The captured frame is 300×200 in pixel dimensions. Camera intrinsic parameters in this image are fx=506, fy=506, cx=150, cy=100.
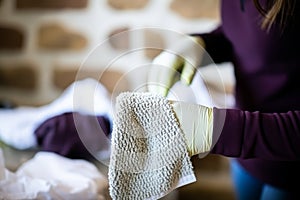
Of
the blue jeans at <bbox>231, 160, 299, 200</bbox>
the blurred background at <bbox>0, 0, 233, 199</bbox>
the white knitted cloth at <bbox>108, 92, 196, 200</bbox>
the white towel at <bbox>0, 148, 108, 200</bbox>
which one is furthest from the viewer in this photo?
the blurred background at <bbox>0, 0, 233, 199</bbox>

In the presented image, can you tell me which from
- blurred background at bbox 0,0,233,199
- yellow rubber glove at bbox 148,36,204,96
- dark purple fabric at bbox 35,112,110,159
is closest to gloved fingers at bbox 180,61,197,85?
yellow rubber glove at bbox 148,36,204,96

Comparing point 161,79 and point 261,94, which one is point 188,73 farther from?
point 261,94

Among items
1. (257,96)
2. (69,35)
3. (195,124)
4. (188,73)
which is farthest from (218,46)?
(69,35)

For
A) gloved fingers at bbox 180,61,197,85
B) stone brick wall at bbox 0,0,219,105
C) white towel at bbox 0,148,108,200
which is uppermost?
gloved fingers at bbox 180,61,197,85

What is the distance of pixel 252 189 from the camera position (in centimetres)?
86

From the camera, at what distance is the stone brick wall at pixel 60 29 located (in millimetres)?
1120

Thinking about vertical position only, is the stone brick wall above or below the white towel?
above

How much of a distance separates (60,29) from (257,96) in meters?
0.56

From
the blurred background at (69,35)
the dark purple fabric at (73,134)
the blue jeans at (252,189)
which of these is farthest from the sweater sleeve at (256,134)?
the blurred background at (69,35)

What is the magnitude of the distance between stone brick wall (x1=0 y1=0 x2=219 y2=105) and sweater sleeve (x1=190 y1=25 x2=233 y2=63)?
0.91 feet

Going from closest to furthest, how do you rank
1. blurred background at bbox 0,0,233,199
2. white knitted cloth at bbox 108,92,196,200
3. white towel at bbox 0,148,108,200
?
white knitted cloth at bbox 108,92,196,200 < white towel at bbox 0,148,108,200 < blurred background at bbox 0,0,233,199

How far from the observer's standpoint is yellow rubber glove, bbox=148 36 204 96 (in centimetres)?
62

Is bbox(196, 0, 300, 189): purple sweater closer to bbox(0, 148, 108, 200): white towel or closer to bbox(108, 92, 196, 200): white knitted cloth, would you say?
bbox(108, 92, 196, 200): white knitted cloth

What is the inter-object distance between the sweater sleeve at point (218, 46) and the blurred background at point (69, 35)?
273mm
